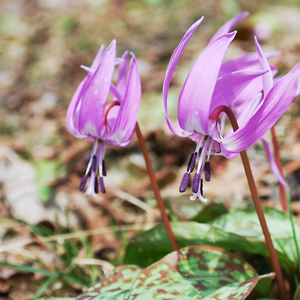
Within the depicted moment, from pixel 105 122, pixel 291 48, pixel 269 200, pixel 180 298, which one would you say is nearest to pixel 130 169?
pixel 269 200

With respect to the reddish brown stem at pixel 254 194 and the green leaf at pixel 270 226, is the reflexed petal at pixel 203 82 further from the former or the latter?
the green leaf at pixel 270 226

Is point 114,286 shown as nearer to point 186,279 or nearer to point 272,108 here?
point 186,279

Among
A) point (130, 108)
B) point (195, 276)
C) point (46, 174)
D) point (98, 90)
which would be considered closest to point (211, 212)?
point (195, 276)

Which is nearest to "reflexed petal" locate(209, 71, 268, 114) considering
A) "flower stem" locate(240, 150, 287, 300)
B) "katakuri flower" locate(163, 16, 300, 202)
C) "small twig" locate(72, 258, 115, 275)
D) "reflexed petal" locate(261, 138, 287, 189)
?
"katakuri flower" locate(163, 16, 300, 202)

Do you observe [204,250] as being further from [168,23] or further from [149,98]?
[168,23]

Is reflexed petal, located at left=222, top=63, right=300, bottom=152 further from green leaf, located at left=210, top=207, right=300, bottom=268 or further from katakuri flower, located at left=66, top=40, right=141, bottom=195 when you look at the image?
green leaf, located at left=210, top=207, right=300, bottom=268

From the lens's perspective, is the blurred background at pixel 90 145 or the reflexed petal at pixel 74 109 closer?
the reflexed petal at pixel 74 109

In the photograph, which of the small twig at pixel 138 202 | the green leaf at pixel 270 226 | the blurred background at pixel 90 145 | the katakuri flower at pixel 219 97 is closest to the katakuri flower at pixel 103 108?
the katakuri flower at pixel 219 97
